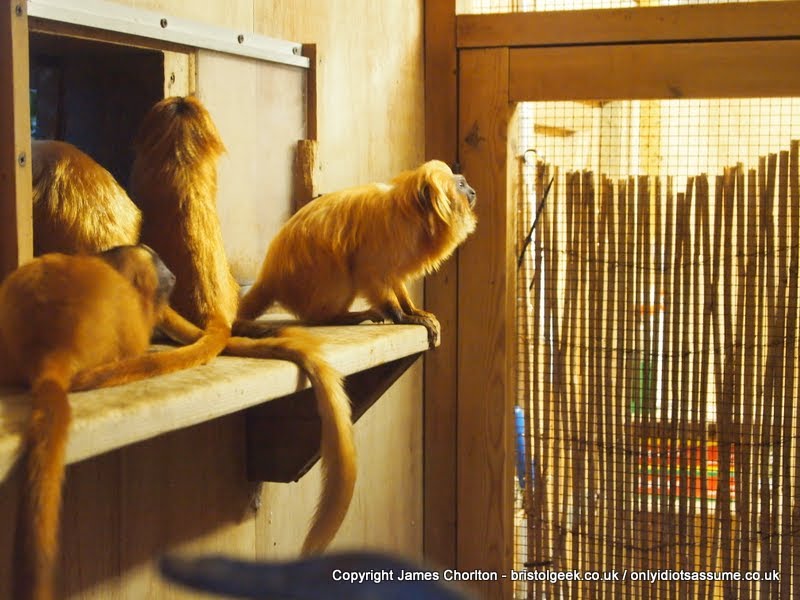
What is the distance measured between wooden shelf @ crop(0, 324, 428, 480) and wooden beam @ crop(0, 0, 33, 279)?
296 mm

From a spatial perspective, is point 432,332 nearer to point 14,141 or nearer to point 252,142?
point 252,142

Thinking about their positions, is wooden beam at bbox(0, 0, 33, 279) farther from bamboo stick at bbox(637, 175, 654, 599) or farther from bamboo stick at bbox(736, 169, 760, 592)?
bamboo stick at bbox(736, 169, 760, 592)

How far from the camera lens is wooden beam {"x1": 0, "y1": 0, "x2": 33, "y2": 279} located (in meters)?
1.44

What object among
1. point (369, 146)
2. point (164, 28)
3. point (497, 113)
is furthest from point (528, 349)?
point (164, 28)

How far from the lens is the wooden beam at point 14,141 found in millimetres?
1439

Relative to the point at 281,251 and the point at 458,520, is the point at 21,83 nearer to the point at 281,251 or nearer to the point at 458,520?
the point at 281,251

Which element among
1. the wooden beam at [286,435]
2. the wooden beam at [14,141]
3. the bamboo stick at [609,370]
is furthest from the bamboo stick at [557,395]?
the wooden beam at [14,141]


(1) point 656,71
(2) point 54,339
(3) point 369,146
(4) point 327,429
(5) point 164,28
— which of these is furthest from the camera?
(1) point 656,71

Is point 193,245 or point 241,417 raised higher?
point 193,245

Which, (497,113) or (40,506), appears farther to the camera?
(497,113)

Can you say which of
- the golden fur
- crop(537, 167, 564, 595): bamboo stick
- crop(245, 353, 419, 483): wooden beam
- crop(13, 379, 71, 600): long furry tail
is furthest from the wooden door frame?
crop(13, 379, 71, 600): long furry tail

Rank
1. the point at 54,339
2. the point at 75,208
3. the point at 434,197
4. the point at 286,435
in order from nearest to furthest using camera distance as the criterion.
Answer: the point at 54,339 → the point at 75,208 → the point at 286,435 → the point at 434,197

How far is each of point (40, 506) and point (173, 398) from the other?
0.24 meters

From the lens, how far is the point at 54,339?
125 centimetres
